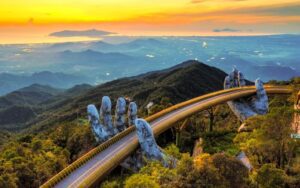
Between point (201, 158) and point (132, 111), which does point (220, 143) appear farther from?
point (201, 158)

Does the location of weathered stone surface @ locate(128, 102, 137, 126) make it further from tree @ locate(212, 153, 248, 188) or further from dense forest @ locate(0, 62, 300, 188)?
tree @ locate(212, 153, 248, 188)

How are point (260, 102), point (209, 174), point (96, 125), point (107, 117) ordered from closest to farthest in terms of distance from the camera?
point (209, 174), point (96, 125), point (107, 117), point (260, 102)

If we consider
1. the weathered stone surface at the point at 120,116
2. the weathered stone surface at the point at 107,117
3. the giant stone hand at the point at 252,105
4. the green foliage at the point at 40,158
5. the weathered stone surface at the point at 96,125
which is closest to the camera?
the green foliage at the point at 40,158

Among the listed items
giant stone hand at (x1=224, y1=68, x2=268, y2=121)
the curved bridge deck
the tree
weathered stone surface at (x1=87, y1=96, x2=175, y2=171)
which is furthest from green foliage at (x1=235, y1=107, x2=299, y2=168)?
giant stone hand at (x1=224, y1=68, x2=268, y2=121)

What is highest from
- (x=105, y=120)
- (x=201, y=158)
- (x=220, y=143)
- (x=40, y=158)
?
(x=201, y=158)

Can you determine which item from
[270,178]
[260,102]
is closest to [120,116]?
[270,178]

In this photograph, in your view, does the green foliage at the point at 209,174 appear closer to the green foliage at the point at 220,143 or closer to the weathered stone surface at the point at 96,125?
the weathered stone surface at the point at 96,125

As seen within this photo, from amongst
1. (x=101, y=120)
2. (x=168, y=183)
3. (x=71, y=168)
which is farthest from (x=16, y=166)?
(x=168, y=183)

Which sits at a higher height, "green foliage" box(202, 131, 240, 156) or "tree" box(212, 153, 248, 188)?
"tree" box(212, 153, 248, 188)

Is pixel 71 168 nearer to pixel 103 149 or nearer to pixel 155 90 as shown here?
pixel 103 149

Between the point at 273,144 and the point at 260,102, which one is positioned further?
the point at 260,102

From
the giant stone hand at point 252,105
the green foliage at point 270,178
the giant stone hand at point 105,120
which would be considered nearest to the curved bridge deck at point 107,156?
the giant stone hand at point 105,120
